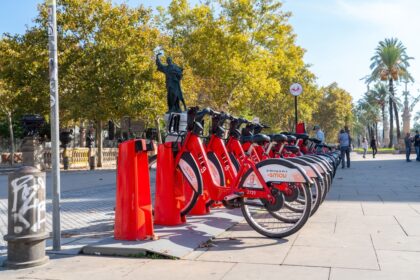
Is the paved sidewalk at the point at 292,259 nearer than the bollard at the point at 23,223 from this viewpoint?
Yes

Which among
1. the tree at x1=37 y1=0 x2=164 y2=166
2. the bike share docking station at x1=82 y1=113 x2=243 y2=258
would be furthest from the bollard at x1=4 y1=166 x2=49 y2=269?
the tree at x1=37 y1=0 x2=164 y2=166

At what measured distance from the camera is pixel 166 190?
6184 millimetres

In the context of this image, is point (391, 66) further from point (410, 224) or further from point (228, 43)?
point (410, 224)

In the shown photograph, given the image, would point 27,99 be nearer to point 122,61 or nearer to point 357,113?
point 122,61

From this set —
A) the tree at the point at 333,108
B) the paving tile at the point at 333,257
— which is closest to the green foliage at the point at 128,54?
the paving tile at the point at 333,257

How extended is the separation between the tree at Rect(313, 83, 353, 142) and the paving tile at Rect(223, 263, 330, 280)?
61.8m

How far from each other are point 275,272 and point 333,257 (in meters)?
0.78

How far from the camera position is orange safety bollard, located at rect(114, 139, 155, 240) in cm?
536

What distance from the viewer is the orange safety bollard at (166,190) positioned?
20.3ft

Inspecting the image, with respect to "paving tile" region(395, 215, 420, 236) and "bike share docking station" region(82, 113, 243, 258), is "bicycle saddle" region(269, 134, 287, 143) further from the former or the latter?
"paving tile" region(395, 215, 420, 236)

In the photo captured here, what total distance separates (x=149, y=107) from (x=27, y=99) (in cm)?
548

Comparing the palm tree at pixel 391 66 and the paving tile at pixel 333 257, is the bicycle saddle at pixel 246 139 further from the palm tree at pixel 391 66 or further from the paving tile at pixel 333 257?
the palm tree at pixel 391 66

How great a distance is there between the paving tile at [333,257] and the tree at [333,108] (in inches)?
2403

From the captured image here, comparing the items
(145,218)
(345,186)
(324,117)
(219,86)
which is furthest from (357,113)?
(145,218)
